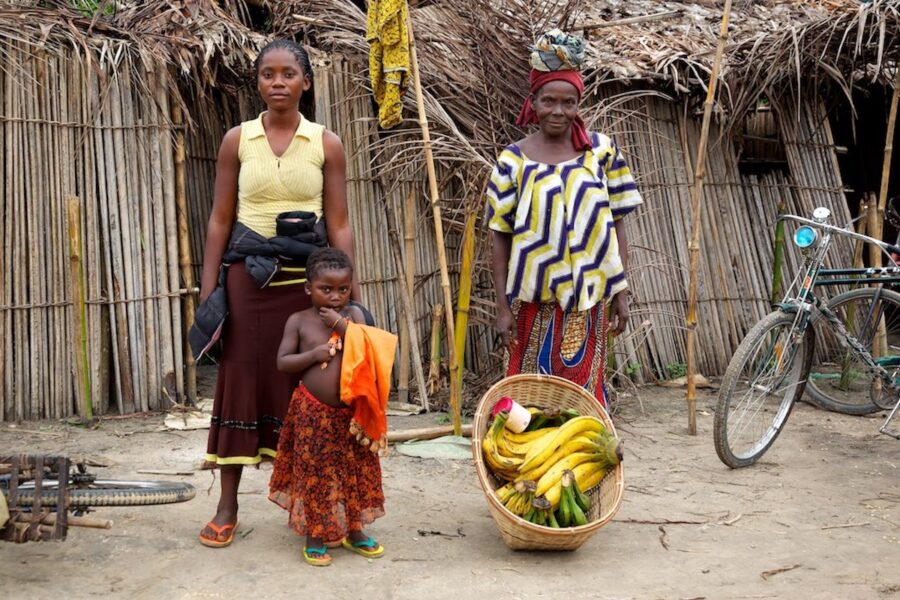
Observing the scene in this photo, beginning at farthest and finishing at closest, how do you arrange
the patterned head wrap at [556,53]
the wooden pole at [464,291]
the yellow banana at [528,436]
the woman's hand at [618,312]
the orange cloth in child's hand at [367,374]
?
the wooden pole at [464,291] → the woman's hand at [618,312] → the yellow banana at [528,436] → the patterned head wrap at [556,53] → the orange cloth in child's hand at [367,374]

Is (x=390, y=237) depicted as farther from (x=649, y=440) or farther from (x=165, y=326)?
(x=649, y=440)

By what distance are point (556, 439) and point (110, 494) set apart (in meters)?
1.51

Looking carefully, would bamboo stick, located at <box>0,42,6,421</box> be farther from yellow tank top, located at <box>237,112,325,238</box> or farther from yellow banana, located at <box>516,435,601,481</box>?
yellow banana, located at <box>516,435,601,481</box>

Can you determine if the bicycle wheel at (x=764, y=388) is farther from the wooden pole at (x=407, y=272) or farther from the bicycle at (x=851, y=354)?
the wooden pole at (x=407, y=272)

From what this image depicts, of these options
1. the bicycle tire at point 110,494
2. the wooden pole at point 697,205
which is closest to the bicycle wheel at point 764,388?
the wooden pole at point 697,205

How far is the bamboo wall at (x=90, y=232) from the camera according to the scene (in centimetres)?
500

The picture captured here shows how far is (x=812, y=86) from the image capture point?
6699 mm

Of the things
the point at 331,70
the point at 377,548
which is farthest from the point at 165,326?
the point at 377,548

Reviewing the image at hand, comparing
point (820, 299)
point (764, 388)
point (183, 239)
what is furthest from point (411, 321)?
point (820, 299)

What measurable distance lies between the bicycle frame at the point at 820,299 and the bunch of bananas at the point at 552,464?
155 cm

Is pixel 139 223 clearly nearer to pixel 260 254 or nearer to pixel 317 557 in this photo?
pixel 260 254

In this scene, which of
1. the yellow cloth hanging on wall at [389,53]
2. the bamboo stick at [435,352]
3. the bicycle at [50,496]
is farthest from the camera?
the bamboo stick at [435,352]

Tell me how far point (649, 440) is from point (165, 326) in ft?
8.69

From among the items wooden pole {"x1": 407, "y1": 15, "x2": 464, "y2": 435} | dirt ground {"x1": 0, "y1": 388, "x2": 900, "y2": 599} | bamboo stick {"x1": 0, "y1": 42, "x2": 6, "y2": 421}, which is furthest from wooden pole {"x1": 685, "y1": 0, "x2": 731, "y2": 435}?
bamboo stick {"x1": 0, "y1": 42, "x2": 6, "y2": 421}
